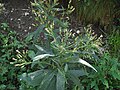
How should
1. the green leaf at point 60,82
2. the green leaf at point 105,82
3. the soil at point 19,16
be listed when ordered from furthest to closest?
the soil at point 19,16
the green leaf at point 105,82
the green leaf at point 60,82

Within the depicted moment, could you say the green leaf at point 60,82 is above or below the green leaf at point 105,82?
above

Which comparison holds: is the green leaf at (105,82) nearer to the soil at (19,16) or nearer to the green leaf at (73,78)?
the green leaf at (73,78)

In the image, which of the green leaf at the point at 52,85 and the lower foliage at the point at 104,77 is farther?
the lower foliage at the point at 104,77

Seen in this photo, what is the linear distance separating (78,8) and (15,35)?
0.93 metres

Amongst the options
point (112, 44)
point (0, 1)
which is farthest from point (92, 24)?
point (0, 1)

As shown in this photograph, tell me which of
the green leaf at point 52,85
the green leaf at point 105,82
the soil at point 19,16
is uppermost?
the soil at point 19,16

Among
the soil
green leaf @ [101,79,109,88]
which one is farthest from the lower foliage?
the soil

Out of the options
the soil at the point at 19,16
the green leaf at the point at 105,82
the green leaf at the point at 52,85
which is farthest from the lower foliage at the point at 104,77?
the soil at the point at 19,16

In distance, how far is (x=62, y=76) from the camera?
252 centimetres

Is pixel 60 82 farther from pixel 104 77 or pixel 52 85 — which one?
pixel 104 77

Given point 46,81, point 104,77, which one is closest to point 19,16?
point 104,77

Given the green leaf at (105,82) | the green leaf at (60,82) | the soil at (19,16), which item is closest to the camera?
the green leaf at (60,82)

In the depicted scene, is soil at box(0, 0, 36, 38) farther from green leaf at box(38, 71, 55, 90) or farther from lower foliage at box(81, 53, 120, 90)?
green leaf at box(38, 71, 55, 90)

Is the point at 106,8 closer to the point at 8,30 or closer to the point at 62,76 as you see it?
the point at 8,30
